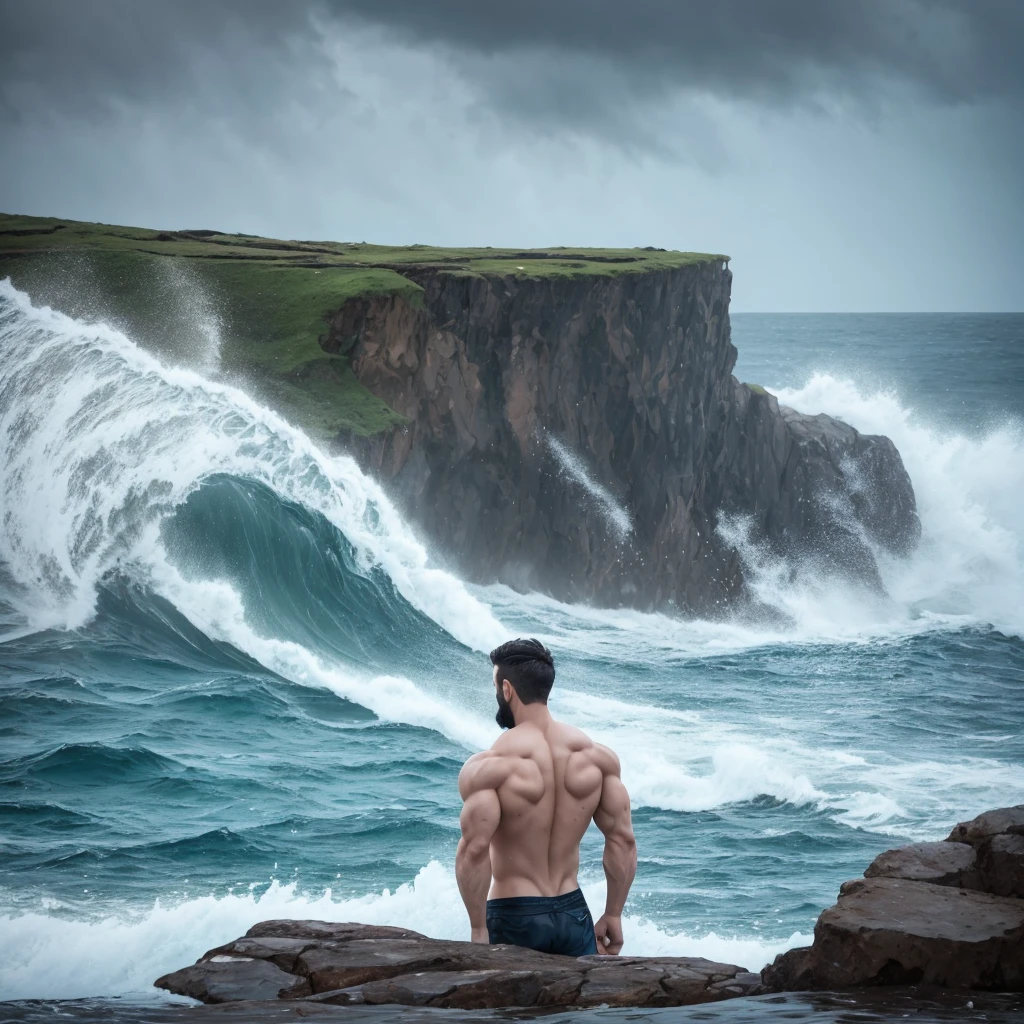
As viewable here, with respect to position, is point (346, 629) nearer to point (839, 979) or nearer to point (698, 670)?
point (698, 670)

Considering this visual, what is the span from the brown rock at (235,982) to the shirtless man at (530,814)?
83 centimetres

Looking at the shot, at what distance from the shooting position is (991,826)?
5.99 metres

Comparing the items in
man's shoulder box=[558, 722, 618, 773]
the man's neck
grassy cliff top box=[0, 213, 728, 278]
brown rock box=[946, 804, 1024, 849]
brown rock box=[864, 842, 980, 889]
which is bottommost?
brown rock box=[864, 842, 980, 889]

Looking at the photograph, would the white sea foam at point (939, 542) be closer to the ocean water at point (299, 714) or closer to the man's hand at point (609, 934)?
the ocean water at point (299, 714)

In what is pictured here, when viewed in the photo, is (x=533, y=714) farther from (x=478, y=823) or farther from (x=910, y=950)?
(x=910, y=950)

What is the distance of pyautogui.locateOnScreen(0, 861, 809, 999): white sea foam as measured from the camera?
28.0ft

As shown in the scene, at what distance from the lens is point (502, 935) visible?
5.63 metres

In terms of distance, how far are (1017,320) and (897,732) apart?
144m

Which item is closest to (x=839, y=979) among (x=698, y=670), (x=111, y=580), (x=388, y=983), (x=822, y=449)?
(x=388, y=983)

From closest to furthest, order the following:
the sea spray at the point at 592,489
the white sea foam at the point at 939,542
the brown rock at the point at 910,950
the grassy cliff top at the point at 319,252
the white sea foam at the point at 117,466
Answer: the brown rock at the point at 910,950 < the white sea foam at the point at 117,466 < the grassy cliff top at the point at 319,252 < the sea spray at the point at 592,489 < the white sea foam at the point at 939,542

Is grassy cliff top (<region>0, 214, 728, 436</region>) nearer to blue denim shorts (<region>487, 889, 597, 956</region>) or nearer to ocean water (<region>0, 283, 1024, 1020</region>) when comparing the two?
ocean water (<region>0, 283, 1024, 1020</region>)

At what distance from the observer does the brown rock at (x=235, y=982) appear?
17.2 ft

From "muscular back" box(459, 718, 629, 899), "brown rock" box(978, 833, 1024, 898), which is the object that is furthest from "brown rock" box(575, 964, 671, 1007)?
"brown rock" box(978, 833, 1024, 898)

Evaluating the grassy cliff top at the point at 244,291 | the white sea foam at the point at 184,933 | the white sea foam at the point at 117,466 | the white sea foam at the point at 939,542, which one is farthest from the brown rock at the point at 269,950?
the white sea foam at the point at 939,542
